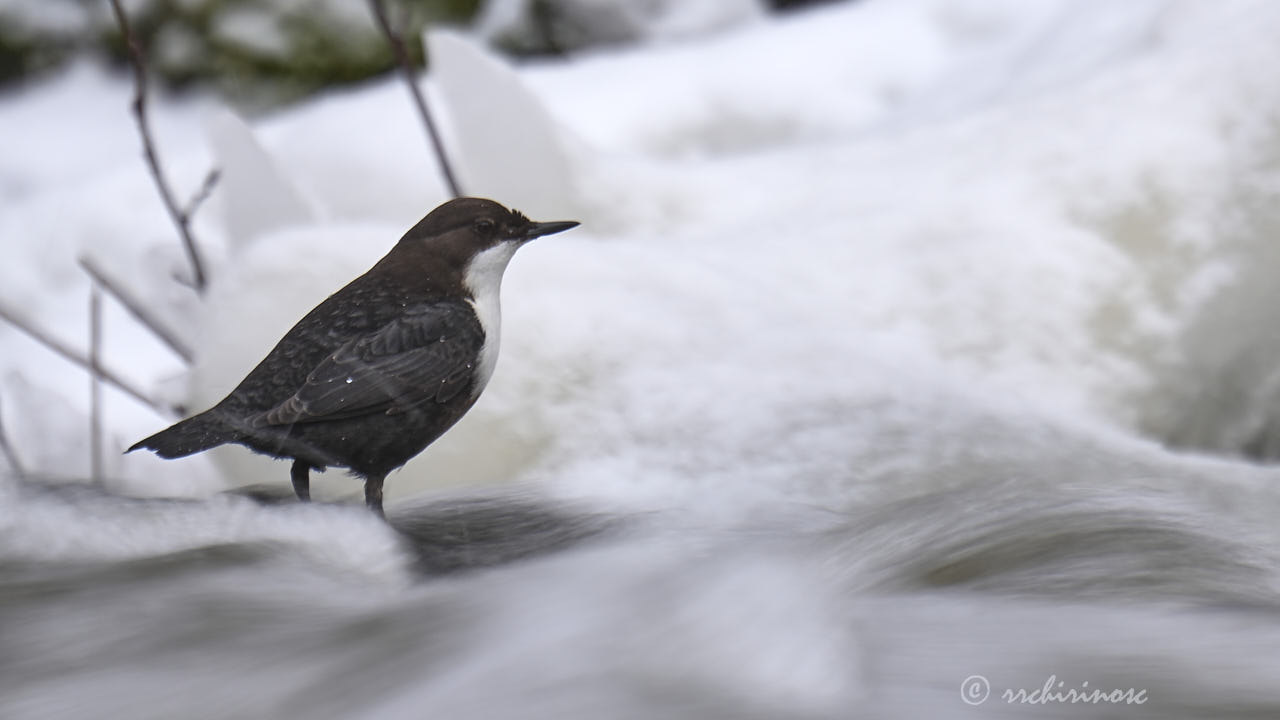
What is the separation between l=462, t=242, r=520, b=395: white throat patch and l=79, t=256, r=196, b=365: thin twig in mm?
750

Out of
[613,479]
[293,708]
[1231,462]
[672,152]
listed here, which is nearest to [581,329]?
[613,479]

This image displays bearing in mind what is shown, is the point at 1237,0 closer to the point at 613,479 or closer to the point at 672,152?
the point at 672,152

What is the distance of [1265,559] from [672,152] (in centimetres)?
286

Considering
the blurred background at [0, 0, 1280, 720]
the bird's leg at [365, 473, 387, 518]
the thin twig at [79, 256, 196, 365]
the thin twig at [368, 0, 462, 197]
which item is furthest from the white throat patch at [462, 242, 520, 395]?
the thin twig at [79, 256, 196, 365]

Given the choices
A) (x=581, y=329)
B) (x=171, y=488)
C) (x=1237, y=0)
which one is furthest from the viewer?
(x=1237, y=0)

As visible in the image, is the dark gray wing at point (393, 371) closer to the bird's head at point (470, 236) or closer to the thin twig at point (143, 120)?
the bird's head at point (470, 236)

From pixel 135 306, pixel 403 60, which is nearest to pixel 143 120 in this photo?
pixel 403 60

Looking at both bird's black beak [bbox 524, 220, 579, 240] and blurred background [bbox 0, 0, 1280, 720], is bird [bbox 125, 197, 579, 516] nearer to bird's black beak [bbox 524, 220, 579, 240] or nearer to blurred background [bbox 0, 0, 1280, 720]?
bird's black beak [bbox 524, 220, 579, 240]

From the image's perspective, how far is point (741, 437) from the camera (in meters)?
1.96

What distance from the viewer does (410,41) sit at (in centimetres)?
A: 523

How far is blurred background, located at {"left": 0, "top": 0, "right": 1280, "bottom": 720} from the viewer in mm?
1354

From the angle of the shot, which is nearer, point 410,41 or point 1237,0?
point 1237,0

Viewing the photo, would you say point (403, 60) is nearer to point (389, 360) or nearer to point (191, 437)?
point (389, 360)

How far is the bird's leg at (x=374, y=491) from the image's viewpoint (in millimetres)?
1391
